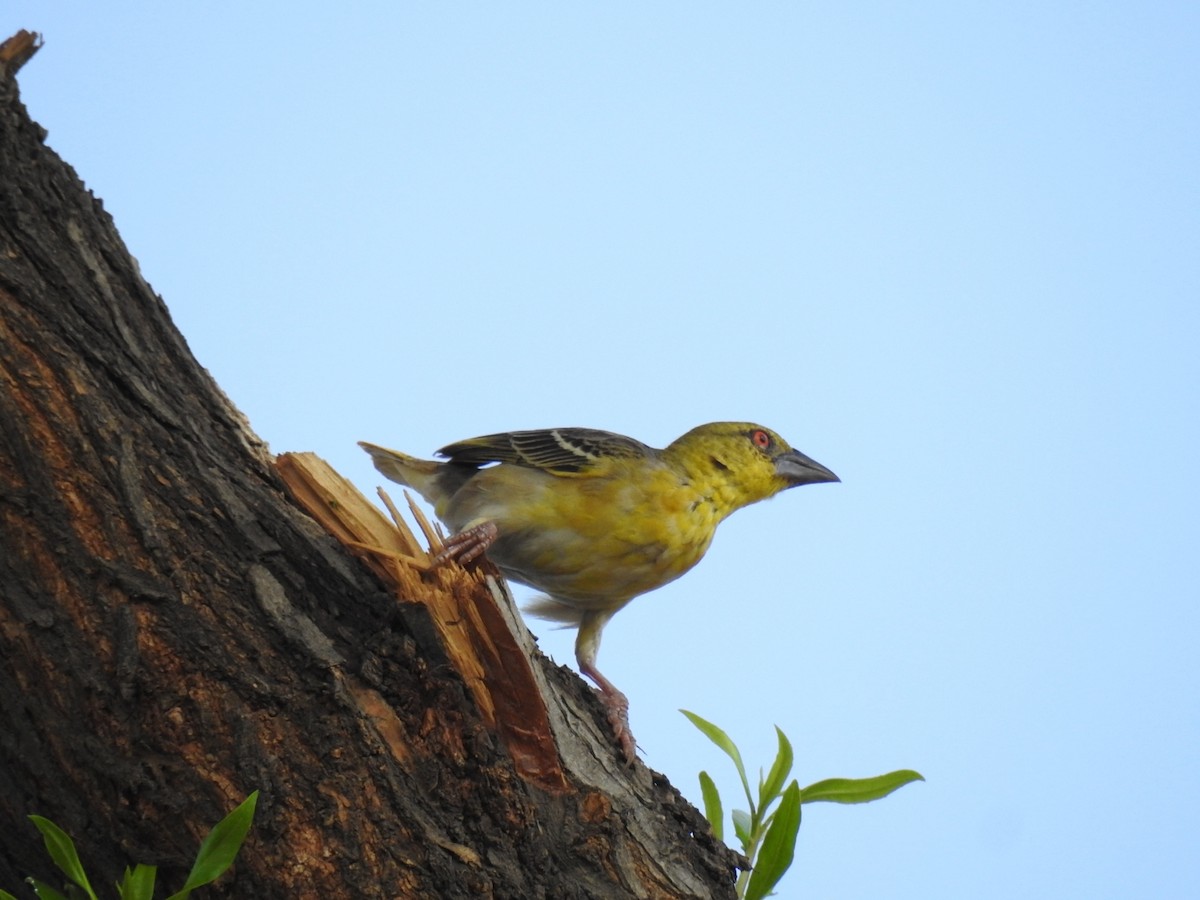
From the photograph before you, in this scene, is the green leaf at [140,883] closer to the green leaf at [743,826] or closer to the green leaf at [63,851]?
the green leaf at [63,851]

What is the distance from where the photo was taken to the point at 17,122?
3.59 metres

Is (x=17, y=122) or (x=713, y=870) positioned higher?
(x=17, y=122)

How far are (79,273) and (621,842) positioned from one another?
7.54 feet

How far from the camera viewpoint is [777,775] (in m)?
4.26

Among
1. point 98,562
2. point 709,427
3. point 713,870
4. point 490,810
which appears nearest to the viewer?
point 98,562

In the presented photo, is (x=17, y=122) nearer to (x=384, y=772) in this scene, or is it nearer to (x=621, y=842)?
(x=384, y=772)

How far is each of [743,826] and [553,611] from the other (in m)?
2.33

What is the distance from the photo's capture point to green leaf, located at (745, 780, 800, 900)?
155 inches

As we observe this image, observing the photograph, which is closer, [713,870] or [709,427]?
[713,870]

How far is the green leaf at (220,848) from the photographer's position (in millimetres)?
2973

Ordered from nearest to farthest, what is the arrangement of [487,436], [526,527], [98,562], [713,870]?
[98,562], [713,870], [526,527], [487,436]

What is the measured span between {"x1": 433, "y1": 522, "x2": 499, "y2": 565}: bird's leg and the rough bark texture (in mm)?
363

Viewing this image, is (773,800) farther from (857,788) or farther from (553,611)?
(553,611)

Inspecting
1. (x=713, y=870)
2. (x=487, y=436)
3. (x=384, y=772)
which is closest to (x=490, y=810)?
(x=384, y=772)
